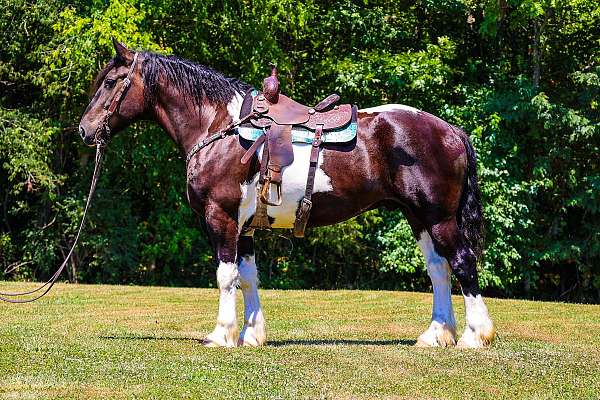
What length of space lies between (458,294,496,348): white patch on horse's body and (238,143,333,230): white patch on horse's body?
5.46ft

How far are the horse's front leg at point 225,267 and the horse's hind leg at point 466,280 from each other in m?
1.84

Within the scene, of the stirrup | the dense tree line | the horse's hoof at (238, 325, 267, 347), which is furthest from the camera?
A: the dense tree line

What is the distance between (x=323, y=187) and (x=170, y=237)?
13776 millimetres

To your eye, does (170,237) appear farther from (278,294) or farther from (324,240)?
(278,294)

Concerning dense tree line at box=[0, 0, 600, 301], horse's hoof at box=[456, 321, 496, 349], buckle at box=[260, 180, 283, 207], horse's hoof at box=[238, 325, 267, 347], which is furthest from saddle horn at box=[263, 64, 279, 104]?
dense tree line at box=[0, 0, 600, 301]

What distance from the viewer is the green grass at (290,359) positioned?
7.21 m

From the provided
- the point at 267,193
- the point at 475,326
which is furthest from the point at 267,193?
the point at 475,326

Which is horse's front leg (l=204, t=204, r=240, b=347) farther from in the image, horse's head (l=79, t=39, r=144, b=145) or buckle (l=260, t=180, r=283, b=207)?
horse's head (l=79, t=39, r=144, b=145)

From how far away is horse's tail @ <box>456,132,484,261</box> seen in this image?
957cm

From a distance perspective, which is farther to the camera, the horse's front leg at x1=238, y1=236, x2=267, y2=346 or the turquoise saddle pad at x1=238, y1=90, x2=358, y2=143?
the horse's front leg at x1=238, y1=236, x2=267, y2=346

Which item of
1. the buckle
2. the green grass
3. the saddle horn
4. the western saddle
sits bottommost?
the green grass

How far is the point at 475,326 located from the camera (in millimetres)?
9328

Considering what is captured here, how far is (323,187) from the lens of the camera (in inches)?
367

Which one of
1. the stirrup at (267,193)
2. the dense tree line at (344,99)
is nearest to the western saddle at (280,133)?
the stirrup at (267,193)
